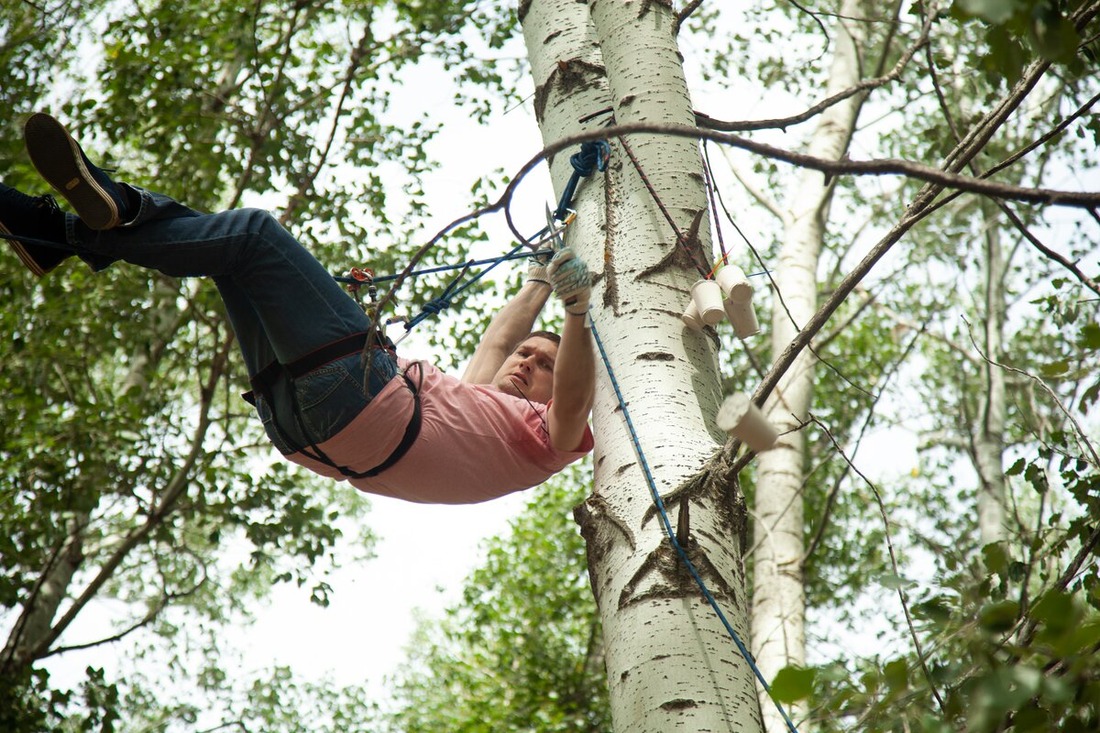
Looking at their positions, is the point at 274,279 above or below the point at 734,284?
above

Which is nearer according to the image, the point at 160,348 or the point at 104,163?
the point at 104,163

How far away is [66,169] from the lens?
95.1 inches

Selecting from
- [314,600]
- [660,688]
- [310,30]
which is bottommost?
[660,688]

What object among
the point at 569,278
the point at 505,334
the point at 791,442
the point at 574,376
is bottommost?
the point at 574,376

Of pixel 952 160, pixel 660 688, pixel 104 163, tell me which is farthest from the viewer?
pixel 104 163

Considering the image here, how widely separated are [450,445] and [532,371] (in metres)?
0.56

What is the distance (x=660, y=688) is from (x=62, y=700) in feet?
13.9

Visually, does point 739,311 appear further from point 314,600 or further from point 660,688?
point 314,600

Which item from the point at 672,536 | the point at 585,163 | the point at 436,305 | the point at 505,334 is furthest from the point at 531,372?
the point at 672,536

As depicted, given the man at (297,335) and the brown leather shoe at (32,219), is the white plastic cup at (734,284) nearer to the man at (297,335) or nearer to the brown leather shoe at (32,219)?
the man at (297,335)

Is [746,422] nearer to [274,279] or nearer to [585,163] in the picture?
[585,163]

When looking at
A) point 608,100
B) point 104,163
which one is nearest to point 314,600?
point 104,163

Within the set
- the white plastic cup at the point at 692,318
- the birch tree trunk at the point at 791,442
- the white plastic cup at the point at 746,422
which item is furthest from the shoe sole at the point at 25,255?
the birch tree trunk at the point at 791,442

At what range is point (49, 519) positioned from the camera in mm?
5500
